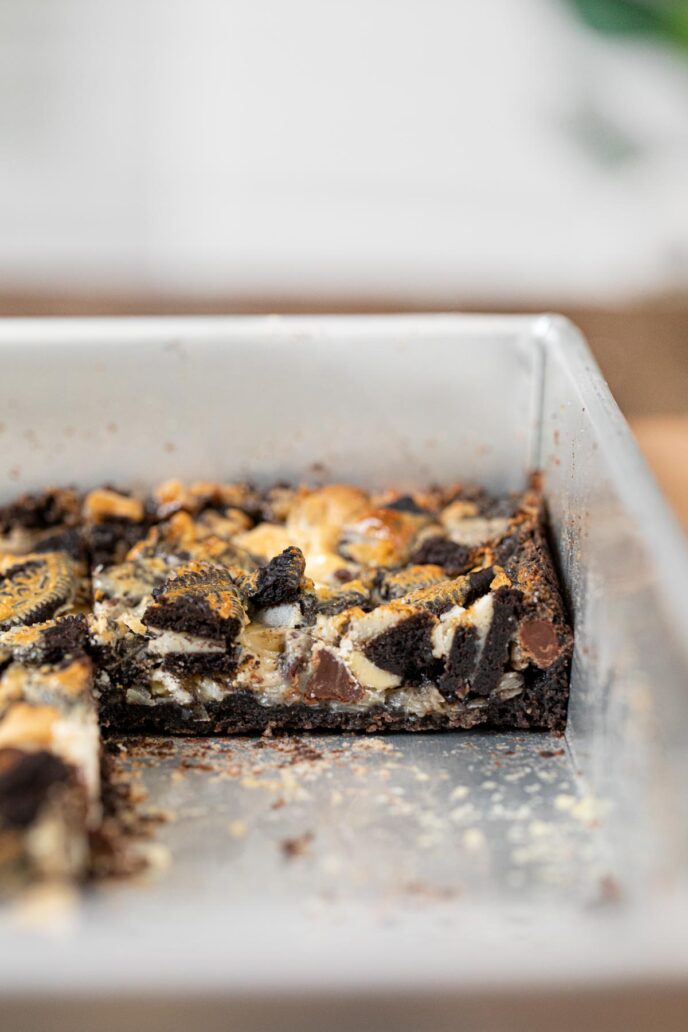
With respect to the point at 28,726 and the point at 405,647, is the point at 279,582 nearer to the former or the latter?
the point at 405,647

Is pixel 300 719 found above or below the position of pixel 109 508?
below

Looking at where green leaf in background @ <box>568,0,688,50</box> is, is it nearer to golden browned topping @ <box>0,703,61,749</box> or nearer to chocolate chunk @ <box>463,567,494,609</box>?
chocolate chunk @ <box>463,567,494,609</box>

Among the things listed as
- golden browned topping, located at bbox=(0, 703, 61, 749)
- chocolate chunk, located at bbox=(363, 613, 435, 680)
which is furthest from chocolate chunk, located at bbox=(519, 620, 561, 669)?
golden browned topping, located at bbox=(0, 703, 61, 749)

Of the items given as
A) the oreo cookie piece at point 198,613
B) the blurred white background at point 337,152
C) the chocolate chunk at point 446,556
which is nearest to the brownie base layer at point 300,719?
the oreo cookie piece at point 198,613

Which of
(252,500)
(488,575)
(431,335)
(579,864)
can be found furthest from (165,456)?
(579,864)

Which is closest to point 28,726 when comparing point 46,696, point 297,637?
point 46,696

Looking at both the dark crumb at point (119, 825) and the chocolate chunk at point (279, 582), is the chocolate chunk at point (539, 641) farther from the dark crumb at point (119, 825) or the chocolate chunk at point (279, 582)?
the dark crumb at point (119, 825)
